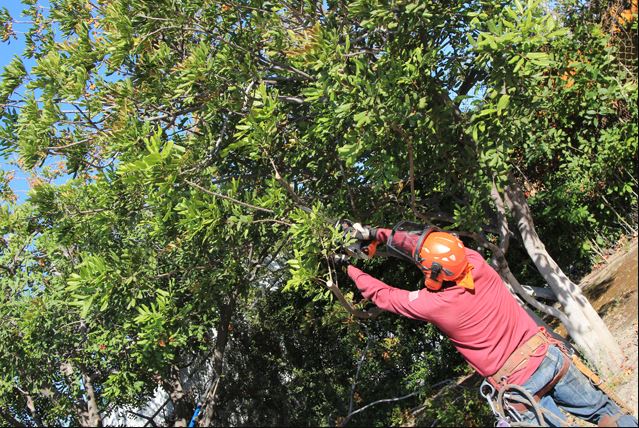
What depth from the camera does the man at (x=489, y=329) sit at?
4316mm

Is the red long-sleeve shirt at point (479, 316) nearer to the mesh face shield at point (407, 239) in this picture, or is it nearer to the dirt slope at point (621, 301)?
the mesh face shield at point (407, 239)

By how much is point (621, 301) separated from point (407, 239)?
3.59 meters

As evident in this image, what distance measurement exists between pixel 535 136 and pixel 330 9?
3.64m

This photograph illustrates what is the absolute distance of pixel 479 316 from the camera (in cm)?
436

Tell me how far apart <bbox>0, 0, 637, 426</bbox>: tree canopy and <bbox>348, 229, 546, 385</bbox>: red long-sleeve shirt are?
87cm

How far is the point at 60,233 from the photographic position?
6.23 m

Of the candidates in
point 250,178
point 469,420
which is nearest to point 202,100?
point 250,178

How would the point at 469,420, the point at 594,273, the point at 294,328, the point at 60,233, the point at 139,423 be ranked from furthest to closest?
the point at 139,423 < the point at 294,328 < the point at 594,273 < the point at 469,420 < the point at 60,233

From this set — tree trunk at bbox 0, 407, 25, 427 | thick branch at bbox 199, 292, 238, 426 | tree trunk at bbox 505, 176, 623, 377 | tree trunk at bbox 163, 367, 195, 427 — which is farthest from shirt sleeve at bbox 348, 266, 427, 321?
tree trunk at bbox 0, 407, 25, 427

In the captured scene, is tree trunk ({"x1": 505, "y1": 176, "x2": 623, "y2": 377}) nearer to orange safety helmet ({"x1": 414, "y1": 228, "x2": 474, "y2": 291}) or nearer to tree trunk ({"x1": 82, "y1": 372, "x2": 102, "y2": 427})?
orange safety helmet ({"x1": 414, "y1": 228, "x2": 474, "y2": 291})

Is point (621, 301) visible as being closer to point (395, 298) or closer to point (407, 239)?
point (407, 239)

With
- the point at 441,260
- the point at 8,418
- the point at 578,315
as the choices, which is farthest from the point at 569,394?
the point at 8,418

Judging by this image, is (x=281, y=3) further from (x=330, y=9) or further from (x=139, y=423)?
(x=139, y=423)

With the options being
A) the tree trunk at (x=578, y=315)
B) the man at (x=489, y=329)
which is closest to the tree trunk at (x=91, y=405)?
the man at (x=489, y=329)
